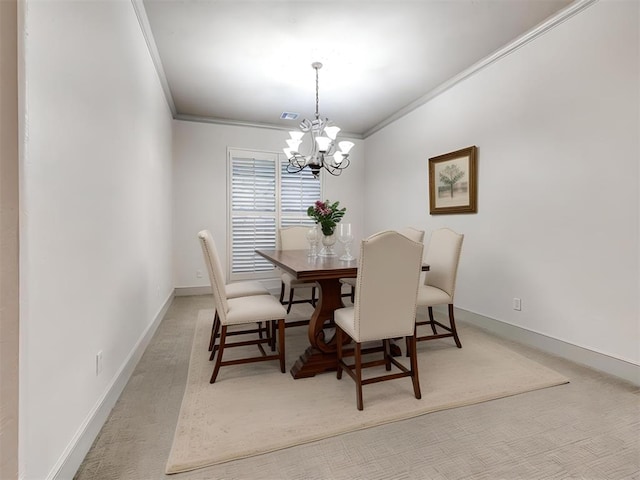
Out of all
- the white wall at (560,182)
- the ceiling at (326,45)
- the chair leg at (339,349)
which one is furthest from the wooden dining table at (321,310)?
the ceiling at (326,45)

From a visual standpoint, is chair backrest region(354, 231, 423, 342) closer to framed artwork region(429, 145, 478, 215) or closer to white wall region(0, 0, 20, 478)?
white wall region(0, 0, 20, 478)

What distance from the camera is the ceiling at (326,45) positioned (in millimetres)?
2391

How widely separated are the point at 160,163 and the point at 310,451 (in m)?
3.34

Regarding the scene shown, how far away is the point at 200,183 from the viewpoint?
479 cm

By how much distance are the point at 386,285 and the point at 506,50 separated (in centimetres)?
271

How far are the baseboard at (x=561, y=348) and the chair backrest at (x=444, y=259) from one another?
0.77 m

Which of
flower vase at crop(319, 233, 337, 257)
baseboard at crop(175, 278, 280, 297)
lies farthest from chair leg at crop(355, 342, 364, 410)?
baseboard at crop(175, 278, 280, 297)

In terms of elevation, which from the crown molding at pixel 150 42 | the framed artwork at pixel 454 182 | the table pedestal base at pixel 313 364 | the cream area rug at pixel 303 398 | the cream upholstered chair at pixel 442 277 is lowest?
the cream area rug at pixel 303 398

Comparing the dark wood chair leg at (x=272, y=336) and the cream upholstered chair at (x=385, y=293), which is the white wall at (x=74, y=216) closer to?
the dark wood chair leg at (x=272, y=336)

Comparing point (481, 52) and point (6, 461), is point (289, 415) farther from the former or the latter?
point (481, 52)

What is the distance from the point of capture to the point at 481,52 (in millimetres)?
3029

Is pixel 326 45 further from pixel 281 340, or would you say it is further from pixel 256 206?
pixel 256 206

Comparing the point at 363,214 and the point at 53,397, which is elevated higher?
the point at 363,214

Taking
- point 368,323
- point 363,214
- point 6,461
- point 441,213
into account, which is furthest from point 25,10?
point 363,214
